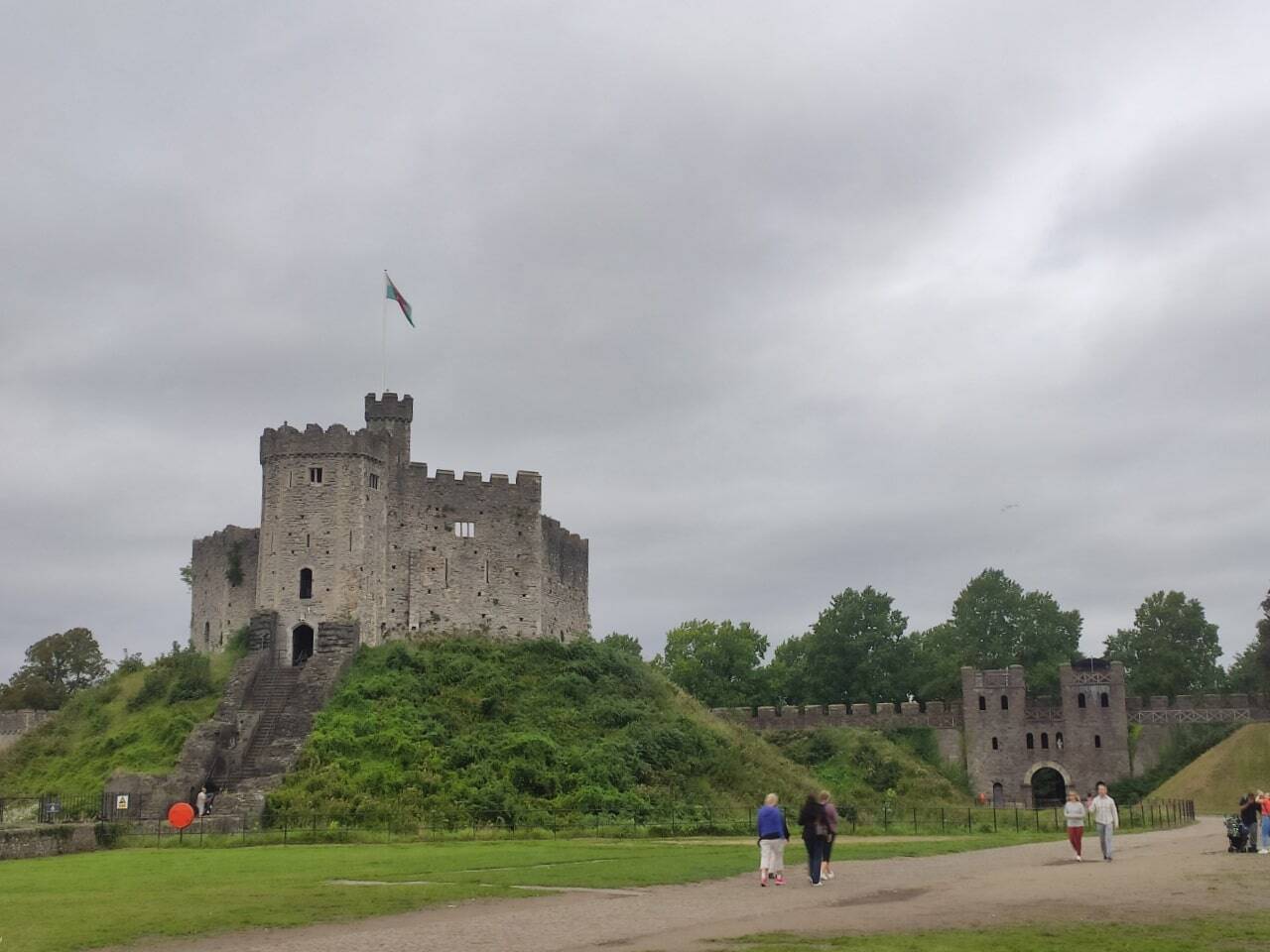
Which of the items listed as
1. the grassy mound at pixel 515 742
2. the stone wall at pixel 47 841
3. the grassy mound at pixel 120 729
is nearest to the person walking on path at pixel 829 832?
the grassy mound at pixel 515 742

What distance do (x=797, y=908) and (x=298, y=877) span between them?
10260mm

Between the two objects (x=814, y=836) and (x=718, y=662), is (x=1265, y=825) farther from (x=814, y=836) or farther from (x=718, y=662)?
(x=718, y=662)

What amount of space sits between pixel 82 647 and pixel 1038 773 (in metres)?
62.0

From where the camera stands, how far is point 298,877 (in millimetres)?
25391

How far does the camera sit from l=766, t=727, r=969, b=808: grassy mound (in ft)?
220

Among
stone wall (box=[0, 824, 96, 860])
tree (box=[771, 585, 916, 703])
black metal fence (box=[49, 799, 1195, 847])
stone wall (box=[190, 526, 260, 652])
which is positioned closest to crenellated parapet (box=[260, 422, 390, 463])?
stone wall (box=[190, 526, 260, 652])

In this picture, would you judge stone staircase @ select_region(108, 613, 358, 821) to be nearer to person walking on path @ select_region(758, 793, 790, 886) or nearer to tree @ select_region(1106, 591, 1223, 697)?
person walking on path @ select_region(758, 793, 790, 886)

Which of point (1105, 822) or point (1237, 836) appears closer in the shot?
point (1105, 822)

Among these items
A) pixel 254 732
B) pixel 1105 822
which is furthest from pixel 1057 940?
pixel 254 732

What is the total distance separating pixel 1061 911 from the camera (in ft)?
61.4

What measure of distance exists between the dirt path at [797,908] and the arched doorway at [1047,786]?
48.2 m

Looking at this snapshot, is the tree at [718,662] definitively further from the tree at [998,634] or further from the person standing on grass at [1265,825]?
the person standing on grass at [1265,825]

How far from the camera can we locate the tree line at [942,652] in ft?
272

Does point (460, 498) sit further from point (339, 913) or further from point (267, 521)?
point (339, 913)
